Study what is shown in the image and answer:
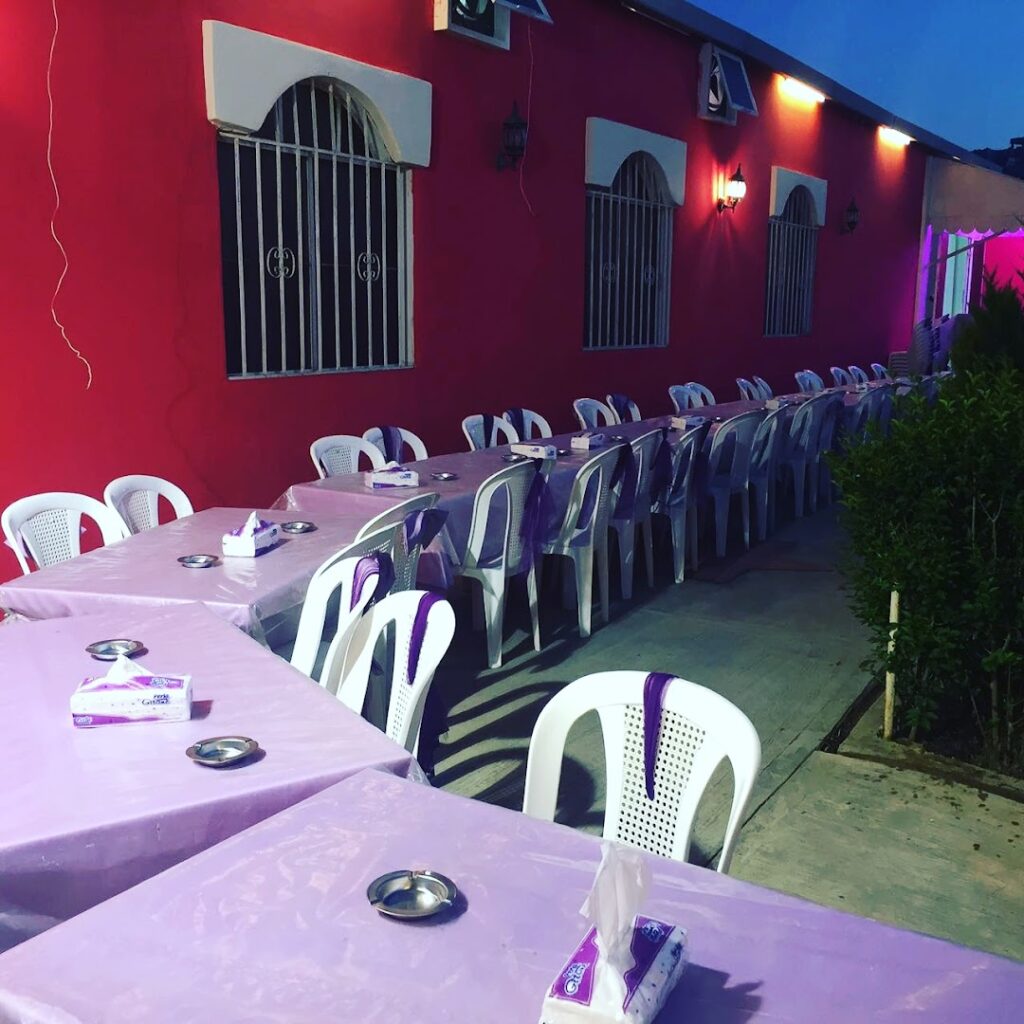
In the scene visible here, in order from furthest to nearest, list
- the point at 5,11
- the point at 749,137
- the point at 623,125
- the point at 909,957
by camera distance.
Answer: the point at 749,137, the point at 623,125, the point at 5,11, the point at 909,957

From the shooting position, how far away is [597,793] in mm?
3021

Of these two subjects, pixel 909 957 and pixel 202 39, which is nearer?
pixel 909 957

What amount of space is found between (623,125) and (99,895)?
7.25m

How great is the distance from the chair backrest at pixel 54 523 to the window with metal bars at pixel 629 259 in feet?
15.7

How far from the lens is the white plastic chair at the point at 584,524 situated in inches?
177

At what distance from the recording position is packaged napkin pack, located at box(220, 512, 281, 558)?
3.12m

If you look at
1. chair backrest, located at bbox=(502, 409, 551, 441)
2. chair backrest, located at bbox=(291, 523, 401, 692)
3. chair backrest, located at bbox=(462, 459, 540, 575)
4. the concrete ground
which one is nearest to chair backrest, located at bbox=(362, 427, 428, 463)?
chair backrest, located at bbox=(502, 409, 551, 441)

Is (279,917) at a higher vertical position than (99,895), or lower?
higher

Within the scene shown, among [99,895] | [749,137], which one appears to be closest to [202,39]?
[99,895]

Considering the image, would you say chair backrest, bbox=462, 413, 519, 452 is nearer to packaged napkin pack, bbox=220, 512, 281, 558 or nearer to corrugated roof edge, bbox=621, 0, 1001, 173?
packaged napkin pack, bbox=220, 512, 281, 558

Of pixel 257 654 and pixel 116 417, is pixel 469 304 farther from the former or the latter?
pixel 257 654

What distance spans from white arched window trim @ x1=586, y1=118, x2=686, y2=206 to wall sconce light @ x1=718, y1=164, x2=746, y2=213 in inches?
28.4

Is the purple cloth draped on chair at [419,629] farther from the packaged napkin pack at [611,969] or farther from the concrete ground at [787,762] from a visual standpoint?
the packaged napkin pack at [611,969]

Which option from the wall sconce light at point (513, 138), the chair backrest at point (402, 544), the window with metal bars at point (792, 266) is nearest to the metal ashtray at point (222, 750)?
the chair backrest at point (402, 544)
